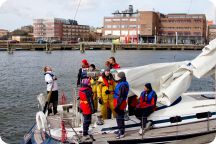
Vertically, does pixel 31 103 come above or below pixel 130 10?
below

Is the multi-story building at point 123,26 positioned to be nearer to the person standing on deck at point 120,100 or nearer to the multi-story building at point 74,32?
the multi-story building at point 74,32

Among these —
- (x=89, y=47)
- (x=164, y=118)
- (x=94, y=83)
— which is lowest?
(x=164, y=118)

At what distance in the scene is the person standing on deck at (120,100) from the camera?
28.2 ft

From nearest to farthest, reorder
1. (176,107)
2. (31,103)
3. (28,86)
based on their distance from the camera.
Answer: (176,107) → (31,103) → (28,86)

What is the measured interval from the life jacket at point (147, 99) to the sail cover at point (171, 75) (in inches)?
18.7

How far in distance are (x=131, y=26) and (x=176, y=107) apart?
149 metres

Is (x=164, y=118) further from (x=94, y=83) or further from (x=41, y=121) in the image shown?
(x=41, y=121)

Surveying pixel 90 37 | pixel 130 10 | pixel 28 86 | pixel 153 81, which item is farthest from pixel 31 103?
pixel 90 37

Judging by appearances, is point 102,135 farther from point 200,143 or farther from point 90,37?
point 90,37

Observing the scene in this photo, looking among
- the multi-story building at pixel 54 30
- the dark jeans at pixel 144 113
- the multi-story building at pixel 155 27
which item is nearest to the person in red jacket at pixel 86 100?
the dark jeans at pixel 144 113

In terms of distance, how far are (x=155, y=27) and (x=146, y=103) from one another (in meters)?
148

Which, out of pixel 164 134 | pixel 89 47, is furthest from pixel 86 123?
pixel 89 47

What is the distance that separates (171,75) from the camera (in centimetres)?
975

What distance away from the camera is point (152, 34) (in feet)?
503
